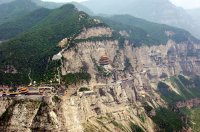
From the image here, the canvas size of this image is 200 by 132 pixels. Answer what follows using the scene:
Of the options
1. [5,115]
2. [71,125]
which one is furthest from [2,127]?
[71,125]

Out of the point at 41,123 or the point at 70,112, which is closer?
the point at 41,123

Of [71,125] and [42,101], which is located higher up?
[42,101]

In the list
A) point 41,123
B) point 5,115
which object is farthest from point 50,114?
point 5,115

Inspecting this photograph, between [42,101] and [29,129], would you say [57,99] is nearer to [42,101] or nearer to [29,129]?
[42,101]

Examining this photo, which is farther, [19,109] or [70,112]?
[70,112]

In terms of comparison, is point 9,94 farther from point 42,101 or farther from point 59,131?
point 59,131

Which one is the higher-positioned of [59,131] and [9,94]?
[9,94]

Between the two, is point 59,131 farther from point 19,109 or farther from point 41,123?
point 19,109
